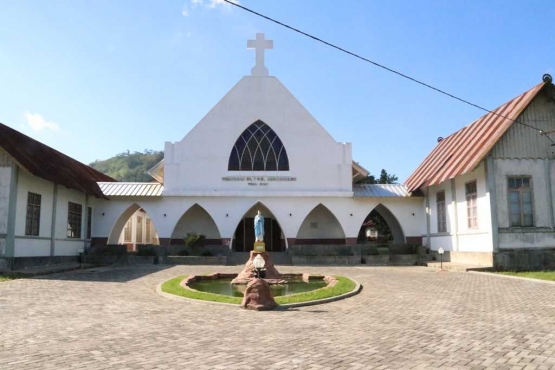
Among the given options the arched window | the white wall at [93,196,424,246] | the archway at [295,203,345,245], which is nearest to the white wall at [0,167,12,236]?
the white wall at [93,196,424,246]

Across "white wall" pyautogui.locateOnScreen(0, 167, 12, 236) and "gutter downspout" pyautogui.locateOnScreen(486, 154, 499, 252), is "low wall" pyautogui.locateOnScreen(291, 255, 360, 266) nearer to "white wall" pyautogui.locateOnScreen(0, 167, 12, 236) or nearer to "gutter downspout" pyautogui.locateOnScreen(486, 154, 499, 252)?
"gutter downspout" pyautogui.locateOnScreen(486, 154, 499, 252)

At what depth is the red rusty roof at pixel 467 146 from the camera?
18.1 m

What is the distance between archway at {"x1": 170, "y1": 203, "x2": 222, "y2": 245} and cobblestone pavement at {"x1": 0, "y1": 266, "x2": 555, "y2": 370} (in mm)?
14739

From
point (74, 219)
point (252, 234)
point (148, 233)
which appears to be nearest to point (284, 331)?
point (74, 219)

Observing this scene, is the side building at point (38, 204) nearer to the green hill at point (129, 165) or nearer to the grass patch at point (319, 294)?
the grass patch at point (319, 294)

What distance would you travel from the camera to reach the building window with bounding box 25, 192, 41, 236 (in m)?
18.9

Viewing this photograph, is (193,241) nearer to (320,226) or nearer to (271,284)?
(320,226)

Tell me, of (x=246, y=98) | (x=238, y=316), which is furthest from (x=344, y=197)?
(x=238, y=316)

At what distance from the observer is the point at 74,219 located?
23.2 metres

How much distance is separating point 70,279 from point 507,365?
13514 mm

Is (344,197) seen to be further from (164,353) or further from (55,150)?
(164,353)

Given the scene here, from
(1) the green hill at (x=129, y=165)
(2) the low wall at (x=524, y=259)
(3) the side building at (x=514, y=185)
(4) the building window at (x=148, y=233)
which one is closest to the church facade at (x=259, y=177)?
(3) the side building at (x=514, y=185)

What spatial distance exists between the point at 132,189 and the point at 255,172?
687 centimetres

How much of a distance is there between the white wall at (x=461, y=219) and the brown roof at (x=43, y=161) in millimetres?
17277
